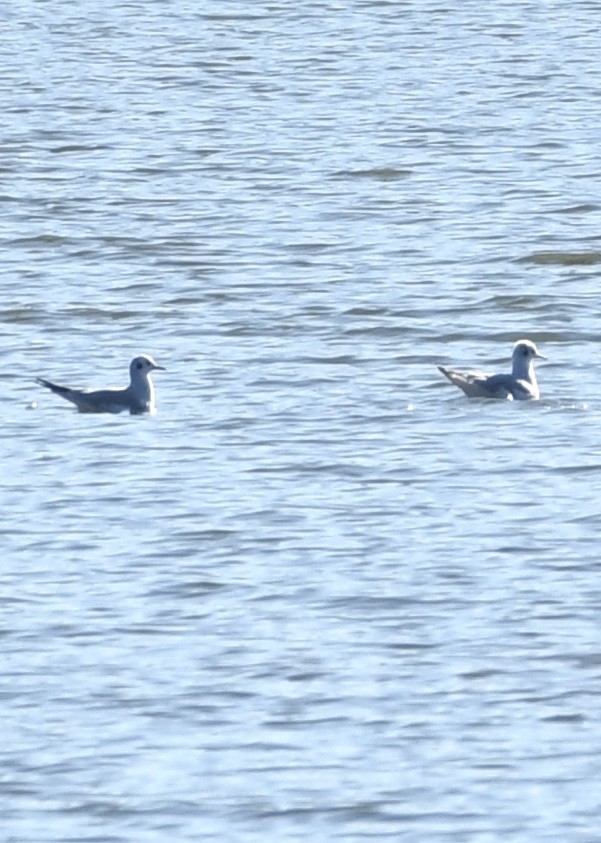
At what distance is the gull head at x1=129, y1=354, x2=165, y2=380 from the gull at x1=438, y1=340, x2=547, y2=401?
5.71 feet

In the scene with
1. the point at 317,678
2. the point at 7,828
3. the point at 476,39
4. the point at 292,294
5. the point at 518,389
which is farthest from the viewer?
the point at 476,39

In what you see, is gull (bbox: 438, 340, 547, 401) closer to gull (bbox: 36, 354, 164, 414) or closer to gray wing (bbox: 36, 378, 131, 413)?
gull (bbox: 36, 354, 164, 414)

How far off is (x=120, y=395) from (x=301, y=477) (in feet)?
6.64

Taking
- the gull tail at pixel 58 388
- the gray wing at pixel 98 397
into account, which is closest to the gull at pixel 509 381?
the gray wing at pixel 98 397

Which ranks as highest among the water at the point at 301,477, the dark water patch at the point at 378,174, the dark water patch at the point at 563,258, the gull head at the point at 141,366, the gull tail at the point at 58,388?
the gull head at the point at 141,366

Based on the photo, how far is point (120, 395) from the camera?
16891mm

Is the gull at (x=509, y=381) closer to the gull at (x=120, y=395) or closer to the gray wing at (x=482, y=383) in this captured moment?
the gray wing at (x=482, y=383)

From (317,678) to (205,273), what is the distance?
10715 mm

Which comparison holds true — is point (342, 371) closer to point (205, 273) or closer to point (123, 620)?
point (205, 273)

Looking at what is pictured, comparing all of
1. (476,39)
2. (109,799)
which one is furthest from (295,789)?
(476,39)

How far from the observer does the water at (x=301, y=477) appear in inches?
419

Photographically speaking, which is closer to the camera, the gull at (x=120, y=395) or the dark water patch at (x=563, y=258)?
the gull at (x=120, y=395)

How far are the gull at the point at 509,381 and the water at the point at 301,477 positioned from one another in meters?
0.10

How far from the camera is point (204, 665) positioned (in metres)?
11.8
